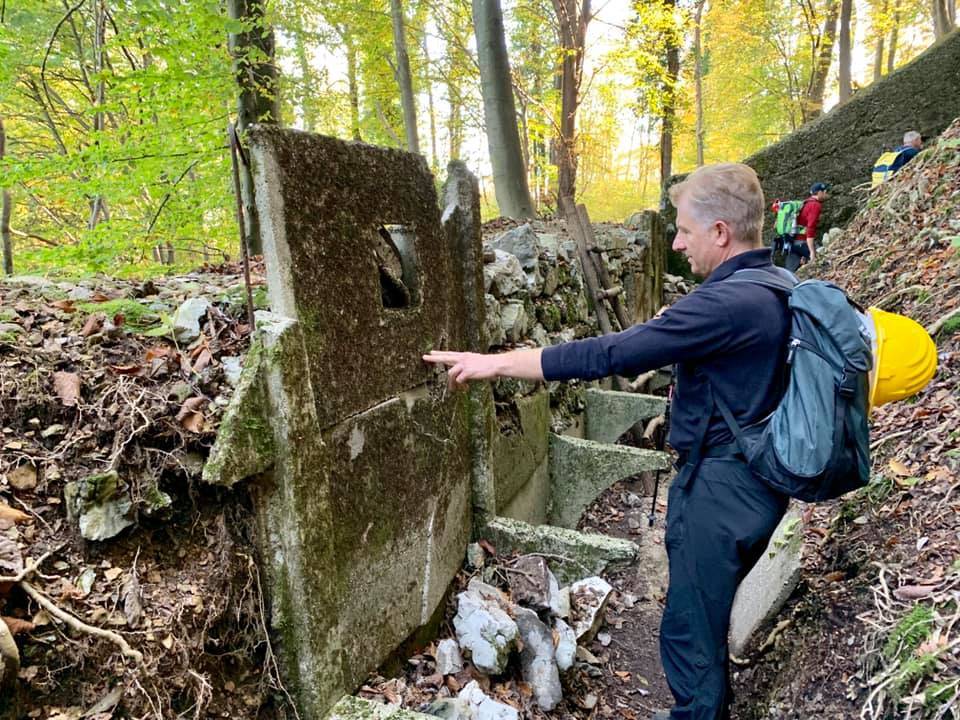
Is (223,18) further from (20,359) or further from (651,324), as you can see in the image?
(651,324)

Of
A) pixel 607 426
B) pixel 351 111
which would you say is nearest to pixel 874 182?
pixel 607 426

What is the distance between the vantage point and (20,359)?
6.33 ft

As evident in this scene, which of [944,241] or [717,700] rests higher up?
[944,241]

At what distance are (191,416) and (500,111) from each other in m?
7.80

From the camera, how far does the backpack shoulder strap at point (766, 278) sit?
1.96m

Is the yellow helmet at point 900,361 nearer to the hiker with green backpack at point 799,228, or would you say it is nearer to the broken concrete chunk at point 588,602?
the broken concrete chunk at point 588,602

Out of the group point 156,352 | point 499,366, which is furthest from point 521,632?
point 156,352

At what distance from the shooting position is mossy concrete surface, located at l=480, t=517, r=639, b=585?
3391mm

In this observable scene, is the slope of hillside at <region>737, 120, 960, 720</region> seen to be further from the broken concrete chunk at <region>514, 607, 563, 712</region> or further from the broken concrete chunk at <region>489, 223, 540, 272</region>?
the broken concrete chunk at <region>489, 223, 540, 272</region>

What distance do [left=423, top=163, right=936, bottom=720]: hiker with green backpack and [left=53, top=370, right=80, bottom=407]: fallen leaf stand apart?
4.34ft

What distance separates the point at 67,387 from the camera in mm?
1899

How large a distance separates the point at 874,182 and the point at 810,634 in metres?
9.07

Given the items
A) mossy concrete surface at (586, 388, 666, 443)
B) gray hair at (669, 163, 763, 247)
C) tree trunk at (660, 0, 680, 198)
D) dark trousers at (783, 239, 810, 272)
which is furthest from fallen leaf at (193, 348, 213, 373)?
tree trunk at (660, 0, 680, 198)

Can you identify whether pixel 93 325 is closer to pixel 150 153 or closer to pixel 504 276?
pixel 504 276
